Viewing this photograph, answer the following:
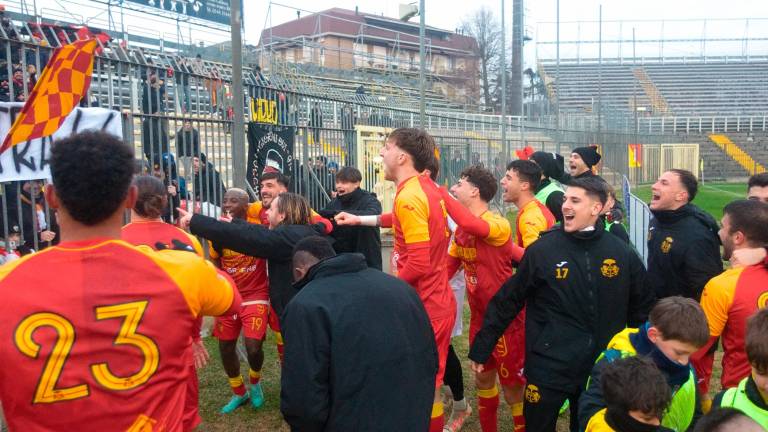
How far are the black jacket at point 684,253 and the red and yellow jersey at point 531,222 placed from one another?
808 mm

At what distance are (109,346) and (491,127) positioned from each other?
21.5 meters

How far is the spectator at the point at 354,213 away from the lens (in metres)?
6.36

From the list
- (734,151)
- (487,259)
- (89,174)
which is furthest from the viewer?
(734,151)

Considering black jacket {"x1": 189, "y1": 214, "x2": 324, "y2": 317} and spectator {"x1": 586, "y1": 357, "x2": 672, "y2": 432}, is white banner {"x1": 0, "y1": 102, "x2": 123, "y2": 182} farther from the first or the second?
spectator {"x1": 586, "y1": 357, "x2": 672, "y2": 432}

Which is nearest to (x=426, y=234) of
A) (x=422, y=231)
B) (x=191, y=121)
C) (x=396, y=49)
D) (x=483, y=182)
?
(x=422, y=231)

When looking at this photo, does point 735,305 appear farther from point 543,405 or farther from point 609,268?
point 543,405

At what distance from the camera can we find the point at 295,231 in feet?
15.4

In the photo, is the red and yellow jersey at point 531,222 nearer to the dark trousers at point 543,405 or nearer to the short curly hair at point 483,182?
the short curly hair at point 483,182

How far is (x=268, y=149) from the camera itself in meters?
7.99

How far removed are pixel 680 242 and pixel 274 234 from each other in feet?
9.41

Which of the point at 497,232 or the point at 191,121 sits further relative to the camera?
the point at 191,121

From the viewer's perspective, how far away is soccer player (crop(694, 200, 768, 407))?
133 inches

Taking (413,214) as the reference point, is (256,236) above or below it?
below

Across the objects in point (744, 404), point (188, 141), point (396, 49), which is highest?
point (396, 49)
